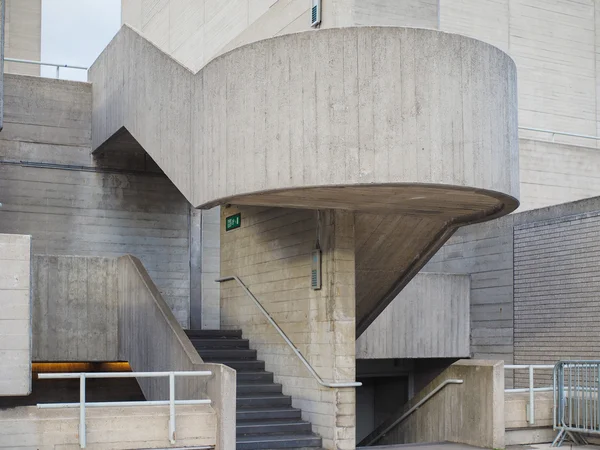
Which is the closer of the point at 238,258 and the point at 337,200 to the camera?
the point at 337,200

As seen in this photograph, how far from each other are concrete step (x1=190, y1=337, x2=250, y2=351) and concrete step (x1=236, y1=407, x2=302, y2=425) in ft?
6.34

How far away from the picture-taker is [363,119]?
1115 centimetres

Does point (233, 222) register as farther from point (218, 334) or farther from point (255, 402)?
point (255, 402)

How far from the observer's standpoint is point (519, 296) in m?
18.4

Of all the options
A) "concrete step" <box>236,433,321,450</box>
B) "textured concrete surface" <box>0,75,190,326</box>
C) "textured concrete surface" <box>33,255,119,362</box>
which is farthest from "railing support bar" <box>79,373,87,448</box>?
"textured concrete surface" <box>0,75,190,326</box>

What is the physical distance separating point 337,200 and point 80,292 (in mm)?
5775

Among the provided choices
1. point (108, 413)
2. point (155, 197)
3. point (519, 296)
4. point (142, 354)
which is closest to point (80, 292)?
point (142, 354)

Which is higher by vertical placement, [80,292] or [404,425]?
[80,292]

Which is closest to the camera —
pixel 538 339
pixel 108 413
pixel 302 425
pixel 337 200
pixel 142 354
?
pixel 108 413

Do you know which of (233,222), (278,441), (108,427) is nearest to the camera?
(108,427)

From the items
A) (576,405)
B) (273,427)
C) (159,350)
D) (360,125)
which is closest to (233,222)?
(159,350)

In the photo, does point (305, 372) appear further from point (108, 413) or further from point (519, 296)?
point (519, 296)

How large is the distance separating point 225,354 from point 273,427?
2274mm

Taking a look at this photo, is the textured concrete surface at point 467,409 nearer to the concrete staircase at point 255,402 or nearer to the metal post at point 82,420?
the concrete staircase at point 255,402
